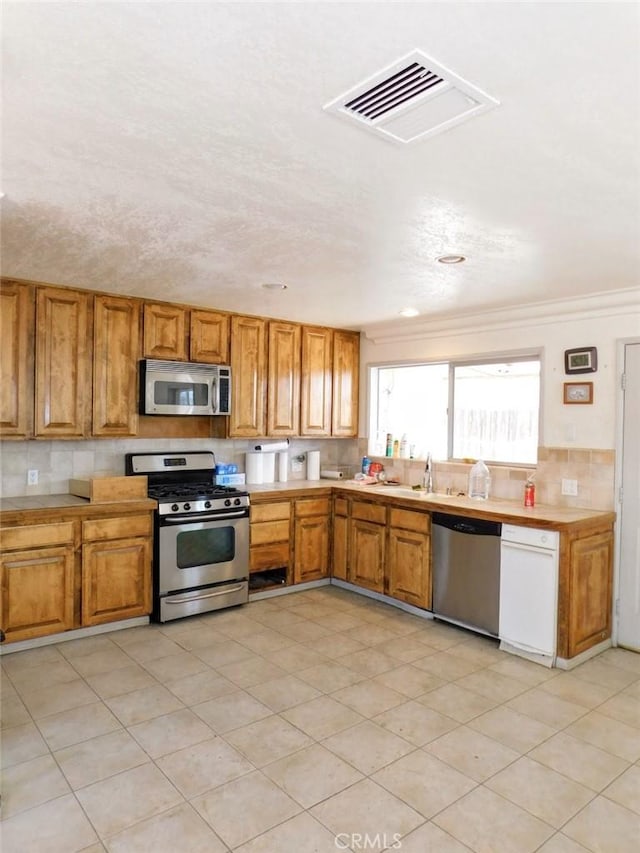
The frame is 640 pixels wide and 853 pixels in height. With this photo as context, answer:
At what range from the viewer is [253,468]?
17.0 ft

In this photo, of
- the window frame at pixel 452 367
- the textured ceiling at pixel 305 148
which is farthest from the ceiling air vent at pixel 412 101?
the window frame at pixel 452 367

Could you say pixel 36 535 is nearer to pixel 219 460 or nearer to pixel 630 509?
pixel 219 460

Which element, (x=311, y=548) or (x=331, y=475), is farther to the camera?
(x=331, y=475)

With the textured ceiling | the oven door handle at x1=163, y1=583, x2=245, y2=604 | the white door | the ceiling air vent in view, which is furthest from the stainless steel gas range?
the ceiling air vent

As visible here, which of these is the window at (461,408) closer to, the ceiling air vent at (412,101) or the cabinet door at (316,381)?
the cabinet door at (316,381)

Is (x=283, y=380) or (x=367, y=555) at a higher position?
(x=283, y=380)

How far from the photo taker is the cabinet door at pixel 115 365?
4.09 metres

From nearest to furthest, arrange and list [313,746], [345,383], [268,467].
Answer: [313,746] → [268,467] → [345,383]

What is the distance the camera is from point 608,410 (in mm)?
3854

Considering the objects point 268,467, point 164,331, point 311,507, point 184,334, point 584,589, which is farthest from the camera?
point 268,467

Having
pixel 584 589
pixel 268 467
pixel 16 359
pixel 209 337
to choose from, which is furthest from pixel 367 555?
pixel 16 359

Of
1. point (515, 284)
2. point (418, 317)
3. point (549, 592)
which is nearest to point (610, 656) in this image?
point (549, 592)

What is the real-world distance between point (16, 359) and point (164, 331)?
42.3 inches

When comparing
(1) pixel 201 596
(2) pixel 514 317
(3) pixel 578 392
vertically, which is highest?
(2) pixel 514 317
